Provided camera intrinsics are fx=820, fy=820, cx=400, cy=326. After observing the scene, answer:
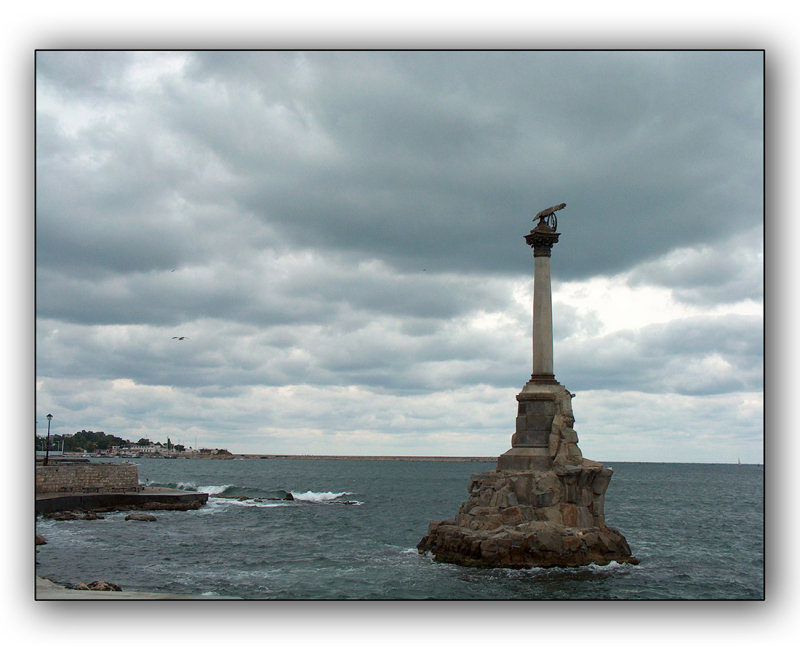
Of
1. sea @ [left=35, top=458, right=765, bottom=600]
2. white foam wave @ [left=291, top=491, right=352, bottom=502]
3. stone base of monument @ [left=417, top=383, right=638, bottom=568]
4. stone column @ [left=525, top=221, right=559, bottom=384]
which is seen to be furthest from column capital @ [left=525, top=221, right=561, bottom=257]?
white foam wave @ [left=291, top=491, right=352, bottom=502]

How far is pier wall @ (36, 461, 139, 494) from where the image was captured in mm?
40531

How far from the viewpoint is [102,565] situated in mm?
24516

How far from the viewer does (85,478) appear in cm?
4394

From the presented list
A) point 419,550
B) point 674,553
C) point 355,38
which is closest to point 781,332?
point 355,38

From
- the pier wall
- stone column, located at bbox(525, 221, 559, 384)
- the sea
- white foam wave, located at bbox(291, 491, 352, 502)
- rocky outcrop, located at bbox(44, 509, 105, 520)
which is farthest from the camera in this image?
white foam wave, located at bbox(291, 491, 352, 502)

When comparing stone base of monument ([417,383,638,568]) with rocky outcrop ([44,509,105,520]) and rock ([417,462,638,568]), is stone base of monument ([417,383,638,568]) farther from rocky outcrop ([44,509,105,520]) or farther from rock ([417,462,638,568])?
rocky outcrop ([44,509,105,520])

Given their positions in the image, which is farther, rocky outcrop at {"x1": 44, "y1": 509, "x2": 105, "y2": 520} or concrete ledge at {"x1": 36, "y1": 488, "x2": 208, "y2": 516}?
concrete ledge at {"x1": 36, "y1": 488, "x2": 208, "y2": 516}

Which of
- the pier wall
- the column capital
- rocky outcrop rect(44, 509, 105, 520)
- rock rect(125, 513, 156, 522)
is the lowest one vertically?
rock rect(125, 513, 156, 522)

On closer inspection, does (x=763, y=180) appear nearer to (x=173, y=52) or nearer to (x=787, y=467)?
(x=787, y=467)

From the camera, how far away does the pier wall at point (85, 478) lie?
133ft

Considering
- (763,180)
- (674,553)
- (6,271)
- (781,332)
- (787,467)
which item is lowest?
(674,553)

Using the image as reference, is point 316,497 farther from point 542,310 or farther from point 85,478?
point 542,310

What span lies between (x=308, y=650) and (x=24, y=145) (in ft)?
27.9

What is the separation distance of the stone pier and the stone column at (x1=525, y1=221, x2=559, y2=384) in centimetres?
3
